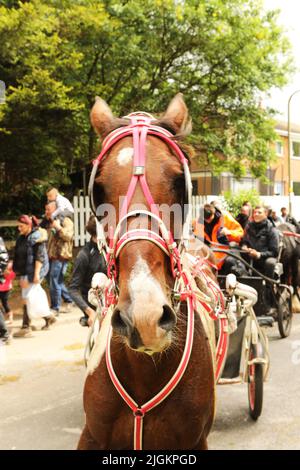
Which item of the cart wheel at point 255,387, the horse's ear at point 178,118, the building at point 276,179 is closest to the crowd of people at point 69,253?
the cart wheel at point 255,387

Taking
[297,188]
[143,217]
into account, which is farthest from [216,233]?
[297,188]

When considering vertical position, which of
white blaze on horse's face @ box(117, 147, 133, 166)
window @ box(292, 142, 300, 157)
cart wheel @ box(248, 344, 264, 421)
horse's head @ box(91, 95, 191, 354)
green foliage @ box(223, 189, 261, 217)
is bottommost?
cart wheel @ box(248, 344, 264, 421)

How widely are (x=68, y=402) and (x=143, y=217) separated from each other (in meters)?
4.07

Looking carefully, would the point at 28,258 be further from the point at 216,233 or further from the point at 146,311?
the point at 146,311

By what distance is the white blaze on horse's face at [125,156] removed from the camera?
8.23 feet

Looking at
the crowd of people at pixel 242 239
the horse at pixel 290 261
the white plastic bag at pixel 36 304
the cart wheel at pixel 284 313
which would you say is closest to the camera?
the crowd of people at pixel 242 239

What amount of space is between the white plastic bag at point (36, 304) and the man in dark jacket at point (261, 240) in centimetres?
326

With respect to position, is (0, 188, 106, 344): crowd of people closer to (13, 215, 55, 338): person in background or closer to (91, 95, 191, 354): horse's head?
(13, 215, 55, 338): person in background

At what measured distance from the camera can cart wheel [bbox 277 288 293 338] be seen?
28.2ft

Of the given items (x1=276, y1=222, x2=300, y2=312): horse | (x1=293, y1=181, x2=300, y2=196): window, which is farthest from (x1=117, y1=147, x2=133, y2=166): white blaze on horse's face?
(x1=293, y1=181, x2=300, y2=196): window

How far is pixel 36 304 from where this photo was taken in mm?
9008

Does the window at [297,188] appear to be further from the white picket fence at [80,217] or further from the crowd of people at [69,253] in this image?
the crowd of people at [69,253]

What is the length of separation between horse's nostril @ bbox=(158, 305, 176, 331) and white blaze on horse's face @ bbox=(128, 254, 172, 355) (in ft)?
0.04

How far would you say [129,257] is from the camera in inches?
89.4
